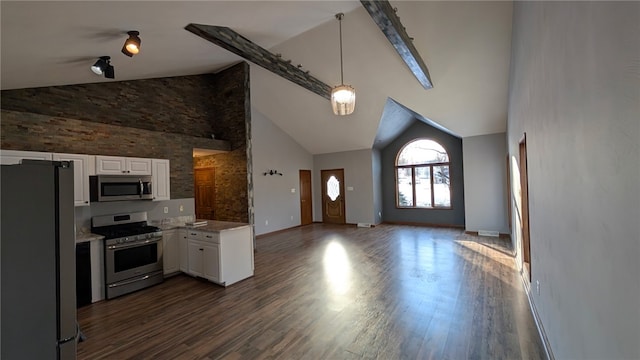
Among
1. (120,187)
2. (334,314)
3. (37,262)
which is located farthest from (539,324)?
(120,187)

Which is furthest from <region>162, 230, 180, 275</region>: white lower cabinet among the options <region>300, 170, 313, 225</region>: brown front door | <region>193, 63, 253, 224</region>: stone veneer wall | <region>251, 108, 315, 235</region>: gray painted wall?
<region>300, 170, 313, 225</region>: brown front door

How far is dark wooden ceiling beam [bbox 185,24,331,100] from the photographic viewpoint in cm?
346

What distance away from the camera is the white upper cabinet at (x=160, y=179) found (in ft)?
13.9

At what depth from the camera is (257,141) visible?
7344 mm

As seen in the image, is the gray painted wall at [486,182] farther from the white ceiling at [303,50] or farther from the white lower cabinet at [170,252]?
the white lower cabinet at [170,252]

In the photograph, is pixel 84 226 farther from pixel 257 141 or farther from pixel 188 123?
pixel 257 141

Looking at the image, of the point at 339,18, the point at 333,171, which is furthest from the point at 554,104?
the point at 333,171

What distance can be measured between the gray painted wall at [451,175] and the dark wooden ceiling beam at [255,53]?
340 cm

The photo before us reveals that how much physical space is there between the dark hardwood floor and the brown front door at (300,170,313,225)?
13.6 ft

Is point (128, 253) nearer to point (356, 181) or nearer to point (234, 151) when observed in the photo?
point (234, 151)

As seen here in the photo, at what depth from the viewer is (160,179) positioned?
14.2 ft

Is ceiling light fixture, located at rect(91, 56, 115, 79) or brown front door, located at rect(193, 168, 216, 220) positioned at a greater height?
ceiling light fixture, located at rect(91, 56, 115, 79)

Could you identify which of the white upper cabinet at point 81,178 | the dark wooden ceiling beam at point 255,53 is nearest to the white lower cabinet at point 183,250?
the white upper cabinet at point 81,178

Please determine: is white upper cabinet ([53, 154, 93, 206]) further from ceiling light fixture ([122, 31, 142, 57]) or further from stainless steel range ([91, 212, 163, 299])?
ceiling light fixture ([122, 31, 142, 57])
